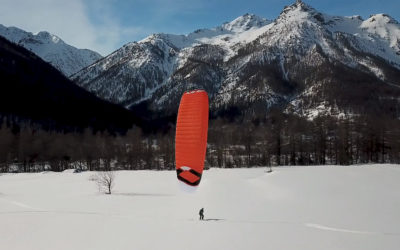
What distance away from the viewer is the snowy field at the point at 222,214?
61.1 ft

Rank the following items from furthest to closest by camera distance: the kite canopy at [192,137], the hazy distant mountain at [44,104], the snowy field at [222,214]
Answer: the hazy distant mountain at [44,104] → the snowy field at [222,214] → the kite canopy at [192,137]

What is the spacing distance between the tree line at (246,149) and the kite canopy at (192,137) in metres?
57.2

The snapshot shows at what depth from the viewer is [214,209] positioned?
2873 centimetres

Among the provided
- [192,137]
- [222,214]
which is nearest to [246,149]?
[222,214]

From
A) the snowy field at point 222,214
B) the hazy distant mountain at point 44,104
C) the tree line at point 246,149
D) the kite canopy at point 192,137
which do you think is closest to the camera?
the kite canopy at point 192,137

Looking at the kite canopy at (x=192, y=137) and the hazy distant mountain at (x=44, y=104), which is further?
the hazy distant mountain at (x=44, y=104)

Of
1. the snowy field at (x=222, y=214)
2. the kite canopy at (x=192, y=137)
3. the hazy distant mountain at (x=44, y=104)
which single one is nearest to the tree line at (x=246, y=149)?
the snowy field at (x=222, y=214)

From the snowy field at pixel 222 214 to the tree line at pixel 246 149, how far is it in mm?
32351

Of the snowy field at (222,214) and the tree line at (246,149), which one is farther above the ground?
the tree line at (246,149)

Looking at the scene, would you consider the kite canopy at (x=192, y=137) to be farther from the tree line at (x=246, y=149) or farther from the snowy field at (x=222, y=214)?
the tree line at (x=246, y=149)

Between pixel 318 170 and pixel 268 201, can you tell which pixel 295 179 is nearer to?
pixel 318 170

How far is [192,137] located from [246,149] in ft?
228

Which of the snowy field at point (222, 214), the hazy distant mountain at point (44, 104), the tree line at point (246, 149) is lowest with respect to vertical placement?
the snowy field at point (222, 214)

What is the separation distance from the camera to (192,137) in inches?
565
